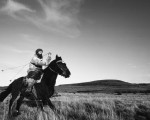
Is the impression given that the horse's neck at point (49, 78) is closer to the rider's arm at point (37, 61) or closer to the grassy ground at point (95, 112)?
the rider's arm at point (37, 61)

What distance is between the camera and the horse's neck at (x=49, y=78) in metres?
8.39

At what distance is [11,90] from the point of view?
932 cm

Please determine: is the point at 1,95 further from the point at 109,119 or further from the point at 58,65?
the point at 109,119

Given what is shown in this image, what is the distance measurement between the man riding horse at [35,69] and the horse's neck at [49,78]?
29 centimetres

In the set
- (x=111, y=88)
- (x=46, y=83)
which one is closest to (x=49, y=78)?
(x=46, y=83)

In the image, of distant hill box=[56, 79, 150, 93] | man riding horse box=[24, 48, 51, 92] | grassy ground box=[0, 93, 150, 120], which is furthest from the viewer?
distant hill box=[56, 79, 150, 93]

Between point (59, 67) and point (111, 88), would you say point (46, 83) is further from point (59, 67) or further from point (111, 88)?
point (111, 88)

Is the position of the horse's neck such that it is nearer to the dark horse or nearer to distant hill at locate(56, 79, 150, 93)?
the dark horse

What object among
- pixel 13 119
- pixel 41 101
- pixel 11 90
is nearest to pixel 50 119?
pixel 13 119

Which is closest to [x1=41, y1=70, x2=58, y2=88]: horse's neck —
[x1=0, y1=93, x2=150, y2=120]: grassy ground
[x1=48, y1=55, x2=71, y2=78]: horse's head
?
[x1=48, y1=55, x2=71, y2=78]: horse's head

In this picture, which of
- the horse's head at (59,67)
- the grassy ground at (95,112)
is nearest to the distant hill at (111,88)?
the grassy ground at (95,112)

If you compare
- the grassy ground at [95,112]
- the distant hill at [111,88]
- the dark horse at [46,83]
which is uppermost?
the distant hill at [111,88]

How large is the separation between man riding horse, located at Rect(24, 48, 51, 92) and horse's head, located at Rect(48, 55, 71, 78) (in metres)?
0.34

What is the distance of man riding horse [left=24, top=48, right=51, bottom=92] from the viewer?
8.20 m
